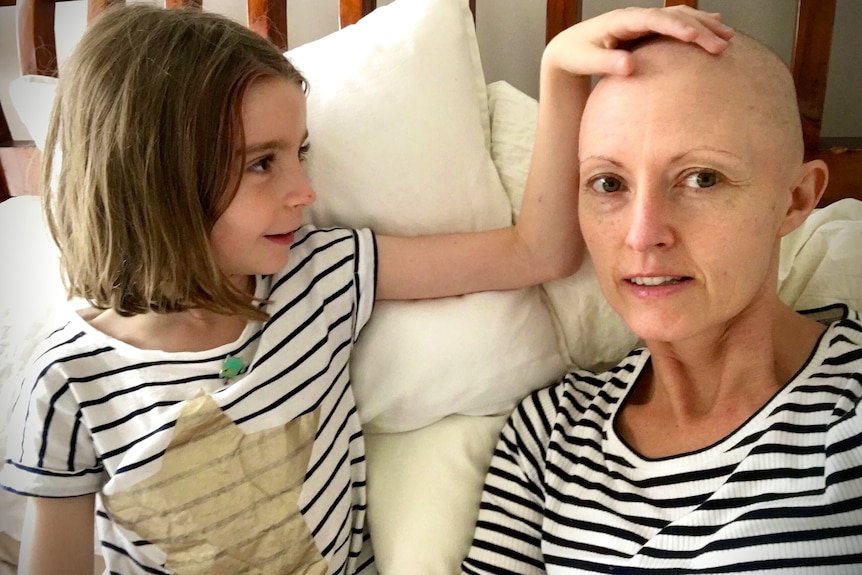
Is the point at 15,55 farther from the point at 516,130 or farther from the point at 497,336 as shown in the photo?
the point at 497,336

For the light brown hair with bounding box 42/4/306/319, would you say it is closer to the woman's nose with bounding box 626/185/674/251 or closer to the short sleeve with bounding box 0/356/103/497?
the short sleeve with bounding box 0/356/103/497

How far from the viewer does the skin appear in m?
0.65

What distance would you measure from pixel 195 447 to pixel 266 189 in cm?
32

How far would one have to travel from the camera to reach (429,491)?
864mm

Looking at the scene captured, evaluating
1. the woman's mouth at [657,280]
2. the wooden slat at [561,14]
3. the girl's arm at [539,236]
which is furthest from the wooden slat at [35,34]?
the woman's mouth at [657,280]

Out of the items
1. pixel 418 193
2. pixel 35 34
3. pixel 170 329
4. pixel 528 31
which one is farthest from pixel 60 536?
pixel 528 31

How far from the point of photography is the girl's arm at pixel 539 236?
84 cm

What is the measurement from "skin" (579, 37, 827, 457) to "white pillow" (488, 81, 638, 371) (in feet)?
0.69

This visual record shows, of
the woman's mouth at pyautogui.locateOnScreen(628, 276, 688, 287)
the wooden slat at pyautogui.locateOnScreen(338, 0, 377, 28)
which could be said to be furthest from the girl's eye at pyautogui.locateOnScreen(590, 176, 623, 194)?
the wooden slat at pyautogui.locateOnScreen(338, 0, 377, 28)

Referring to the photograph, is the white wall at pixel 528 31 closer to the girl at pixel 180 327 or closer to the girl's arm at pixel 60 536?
the girl at pixel 180 327

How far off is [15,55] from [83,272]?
1046mm

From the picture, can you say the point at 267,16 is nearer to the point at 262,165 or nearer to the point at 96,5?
the point at 96,5

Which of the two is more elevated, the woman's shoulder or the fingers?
the fingers

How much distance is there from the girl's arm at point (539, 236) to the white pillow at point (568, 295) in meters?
0.05
